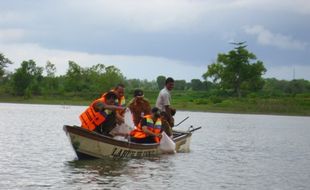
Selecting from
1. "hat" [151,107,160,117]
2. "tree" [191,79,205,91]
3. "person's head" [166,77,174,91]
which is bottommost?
"hat" [151,107,160,117]

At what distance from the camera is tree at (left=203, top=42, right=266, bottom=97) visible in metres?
107

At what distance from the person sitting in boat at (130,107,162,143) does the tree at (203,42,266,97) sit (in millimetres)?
84351

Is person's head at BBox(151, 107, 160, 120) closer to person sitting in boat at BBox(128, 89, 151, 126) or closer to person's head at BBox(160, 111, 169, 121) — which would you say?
person's head at BBox(160, 111, 169, 121)

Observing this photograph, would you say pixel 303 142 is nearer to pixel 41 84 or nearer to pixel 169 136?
pixel 169 136

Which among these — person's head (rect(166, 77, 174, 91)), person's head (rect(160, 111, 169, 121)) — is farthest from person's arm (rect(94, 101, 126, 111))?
person's head (rect(160, 111, 169, 121))

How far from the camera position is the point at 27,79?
108m

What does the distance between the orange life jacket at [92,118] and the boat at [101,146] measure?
502 millimetres

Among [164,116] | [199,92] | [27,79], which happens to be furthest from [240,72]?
[164,116]

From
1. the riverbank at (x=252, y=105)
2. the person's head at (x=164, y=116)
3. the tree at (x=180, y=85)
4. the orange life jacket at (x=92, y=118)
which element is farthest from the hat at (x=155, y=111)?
the tree at (x=180, y=85)

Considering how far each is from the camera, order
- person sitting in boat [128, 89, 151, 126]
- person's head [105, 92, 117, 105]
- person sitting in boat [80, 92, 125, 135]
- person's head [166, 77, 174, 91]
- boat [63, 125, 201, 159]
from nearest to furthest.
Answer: boat [63, 125, 201, 159] < person sitting in boat [80, 92, 125, 135] < person's head [105, 92, 117, 105] < person's head [166, 77, 174, 91] < person sitting in boat [128, 89, 151, 126]

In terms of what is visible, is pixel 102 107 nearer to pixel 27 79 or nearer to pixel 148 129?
pixel 148 129

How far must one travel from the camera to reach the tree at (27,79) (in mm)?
102938

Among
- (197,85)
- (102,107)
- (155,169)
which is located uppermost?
(197,85)

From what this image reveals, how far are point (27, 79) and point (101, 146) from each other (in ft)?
304
